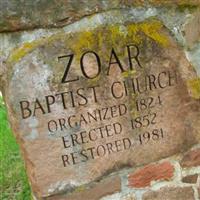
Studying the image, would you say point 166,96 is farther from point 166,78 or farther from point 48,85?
point 48,85

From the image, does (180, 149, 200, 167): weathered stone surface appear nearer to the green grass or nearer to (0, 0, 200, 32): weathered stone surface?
(0, 0, 200, 32): weathered stone surface

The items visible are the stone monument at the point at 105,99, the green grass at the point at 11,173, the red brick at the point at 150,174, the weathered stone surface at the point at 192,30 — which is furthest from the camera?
the green grass at the point at 11,173

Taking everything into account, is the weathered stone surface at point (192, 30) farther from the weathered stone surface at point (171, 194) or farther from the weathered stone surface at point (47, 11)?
the weathered stone surface at point (171, 194)

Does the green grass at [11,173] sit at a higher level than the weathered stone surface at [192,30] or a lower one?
lower

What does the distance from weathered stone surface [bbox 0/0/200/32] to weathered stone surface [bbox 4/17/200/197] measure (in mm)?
69

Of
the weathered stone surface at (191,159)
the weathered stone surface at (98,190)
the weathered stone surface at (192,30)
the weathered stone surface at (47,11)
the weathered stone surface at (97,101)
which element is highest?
the weathered stone surface at (47,11)

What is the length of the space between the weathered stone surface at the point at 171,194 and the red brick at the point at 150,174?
2.7 inches

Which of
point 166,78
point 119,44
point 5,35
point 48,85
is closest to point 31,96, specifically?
point 48,85

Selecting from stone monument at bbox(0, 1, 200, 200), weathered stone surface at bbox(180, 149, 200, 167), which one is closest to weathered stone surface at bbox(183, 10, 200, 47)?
stone monument at bbox(0, 1, 200, 200)

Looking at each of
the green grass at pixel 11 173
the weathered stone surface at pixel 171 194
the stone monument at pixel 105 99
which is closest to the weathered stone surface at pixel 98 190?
the stone monument at pixel 105 99

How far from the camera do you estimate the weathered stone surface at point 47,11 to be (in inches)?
75.1

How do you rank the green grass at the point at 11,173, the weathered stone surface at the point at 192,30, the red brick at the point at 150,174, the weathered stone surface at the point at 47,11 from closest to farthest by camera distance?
the weathered stone surface at the point at 47,11 < the weathered stone surface at the point at 192,30 < the red brick at the point at 150,174 < the green grass at the point at 11,173

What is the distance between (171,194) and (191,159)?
21 cm

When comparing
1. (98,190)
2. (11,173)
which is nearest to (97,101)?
(98,190)
